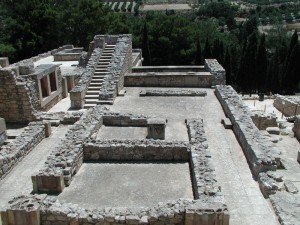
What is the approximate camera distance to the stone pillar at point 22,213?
7262mm

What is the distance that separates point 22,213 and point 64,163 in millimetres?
2246

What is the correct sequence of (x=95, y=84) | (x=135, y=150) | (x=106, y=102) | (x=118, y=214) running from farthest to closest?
1. (x=95, y=84)
2. (x=106, y=102)
3. (x=135, y=150)
4. (x=118, y=214)

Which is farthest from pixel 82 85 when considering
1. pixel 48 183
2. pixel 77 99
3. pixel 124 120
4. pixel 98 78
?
pixel 48 183

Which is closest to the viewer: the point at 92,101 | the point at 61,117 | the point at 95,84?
the point at 61,117

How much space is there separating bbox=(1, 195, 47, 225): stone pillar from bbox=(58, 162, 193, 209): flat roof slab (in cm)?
129

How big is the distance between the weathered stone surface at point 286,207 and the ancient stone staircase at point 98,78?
9.54 metres

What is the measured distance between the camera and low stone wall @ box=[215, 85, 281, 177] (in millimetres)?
9617

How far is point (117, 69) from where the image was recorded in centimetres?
1808

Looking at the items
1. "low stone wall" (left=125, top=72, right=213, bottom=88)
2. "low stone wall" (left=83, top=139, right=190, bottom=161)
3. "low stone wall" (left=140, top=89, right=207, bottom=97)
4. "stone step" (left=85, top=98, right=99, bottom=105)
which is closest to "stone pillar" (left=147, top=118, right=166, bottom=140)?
"low stone wall" (left=83, top=139, right=190, bottom=161)

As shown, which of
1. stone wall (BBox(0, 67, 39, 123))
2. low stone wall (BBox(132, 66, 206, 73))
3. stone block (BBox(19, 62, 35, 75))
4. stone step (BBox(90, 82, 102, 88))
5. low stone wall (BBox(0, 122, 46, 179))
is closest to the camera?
low stone wall (BBox(0, 122, 46, 179))

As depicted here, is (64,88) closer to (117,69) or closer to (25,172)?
(117,69)

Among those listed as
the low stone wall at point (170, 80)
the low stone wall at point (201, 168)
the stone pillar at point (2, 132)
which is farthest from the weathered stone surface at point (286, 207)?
the low stone wall at point (170, 80)

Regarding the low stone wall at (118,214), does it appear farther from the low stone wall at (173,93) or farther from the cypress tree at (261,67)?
the cypress tree at (261,67)

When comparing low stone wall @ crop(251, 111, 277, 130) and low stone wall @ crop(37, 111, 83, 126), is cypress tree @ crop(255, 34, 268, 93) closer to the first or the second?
low stone wall @ crop(251, 111, 277, 130)
